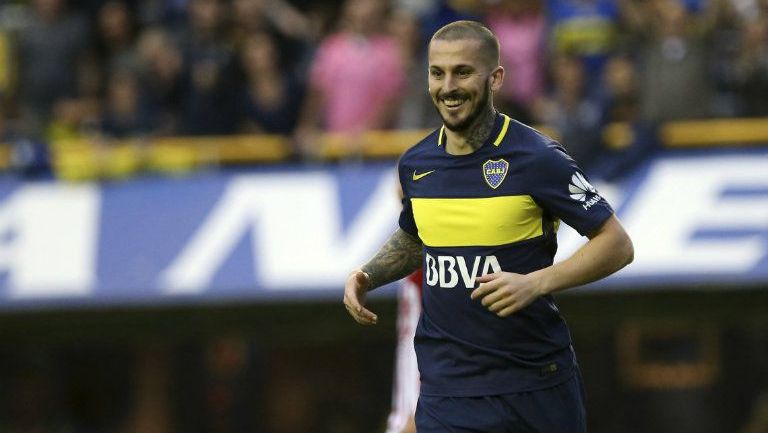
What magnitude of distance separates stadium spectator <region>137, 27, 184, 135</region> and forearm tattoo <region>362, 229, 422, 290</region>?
638 cm

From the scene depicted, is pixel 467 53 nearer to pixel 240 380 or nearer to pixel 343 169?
pixel 343 169

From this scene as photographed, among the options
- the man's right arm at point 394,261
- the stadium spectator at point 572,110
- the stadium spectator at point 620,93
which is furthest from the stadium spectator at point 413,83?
the man's right arm at point 394,261

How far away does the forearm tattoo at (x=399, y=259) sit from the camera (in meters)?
5.69

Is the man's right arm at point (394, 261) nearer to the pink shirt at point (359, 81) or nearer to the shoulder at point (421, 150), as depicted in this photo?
the shoulder at point (421, 150)

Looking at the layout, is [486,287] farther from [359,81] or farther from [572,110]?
[359,81]

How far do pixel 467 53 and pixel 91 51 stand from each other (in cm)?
793

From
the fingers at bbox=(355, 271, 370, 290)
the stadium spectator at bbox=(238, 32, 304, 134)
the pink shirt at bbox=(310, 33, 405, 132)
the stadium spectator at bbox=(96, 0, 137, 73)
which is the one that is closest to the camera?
the fingers at bbox=(355, 271, 370, 290)

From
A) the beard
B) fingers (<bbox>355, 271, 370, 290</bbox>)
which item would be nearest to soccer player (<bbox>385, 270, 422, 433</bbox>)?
fingers (<bbox>355, 271, 370, 290</bbox>)

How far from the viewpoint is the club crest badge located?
5223mm

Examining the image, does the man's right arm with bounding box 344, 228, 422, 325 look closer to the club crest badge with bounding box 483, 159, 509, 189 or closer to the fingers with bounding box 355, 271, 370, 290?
the fingers with bounding box 355, 271, 370, 290

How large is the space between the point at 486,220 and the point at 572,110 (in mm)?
5598

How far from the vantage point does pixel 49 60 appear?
40.5 ft

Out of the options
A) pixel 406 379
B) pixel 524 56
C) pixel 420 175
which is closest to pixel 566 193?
pixel 420 175

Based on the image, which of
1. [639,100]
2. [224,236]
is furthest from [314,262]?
[639,100]
